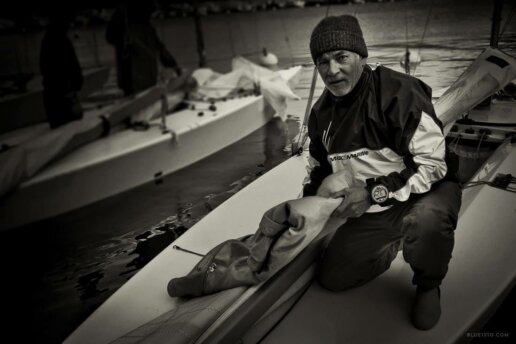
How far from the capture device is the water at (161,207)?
2275 mm

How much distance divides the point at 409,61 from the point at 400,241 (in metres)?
1.08

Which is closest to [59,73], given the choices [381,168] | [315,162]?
[315,162]

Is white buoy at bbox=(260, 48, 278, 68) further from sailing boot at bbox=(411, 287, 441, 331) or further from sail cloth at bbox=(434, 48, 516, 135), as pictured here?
sailing boot at bbox=(411, 287, 441, 331)

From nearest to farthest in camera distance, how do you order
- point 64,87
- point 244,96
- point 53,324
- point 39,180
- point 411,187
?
point 411,187 < point 53,324 < point 39,180 < point 64,87 < point 244,96

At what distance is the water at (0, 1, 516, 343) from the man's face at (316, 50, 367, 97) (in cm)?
60

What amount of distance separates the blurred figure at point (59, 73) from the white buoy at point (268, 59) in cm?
258

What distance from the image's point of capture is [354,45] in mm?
1379

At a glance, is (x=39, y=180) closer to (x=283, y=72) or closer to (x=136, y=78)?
(x=136, y=78)

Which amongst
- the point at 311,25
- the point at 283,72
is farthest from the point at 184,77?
the point at 311,25

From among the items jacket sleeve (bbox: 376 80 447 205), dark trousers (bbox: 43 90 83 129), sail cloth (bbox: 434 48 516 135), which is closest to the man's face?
jacket sleeve (bbox: 376 80 447 205)

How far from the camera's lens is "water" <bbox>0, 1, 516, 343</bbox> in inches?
89.6

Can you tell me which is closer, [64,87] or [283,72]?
[64,87]

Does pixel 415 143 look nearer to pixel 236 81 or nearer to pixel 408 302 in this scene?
pixel 408 302

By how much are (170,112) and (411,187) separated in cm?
403
